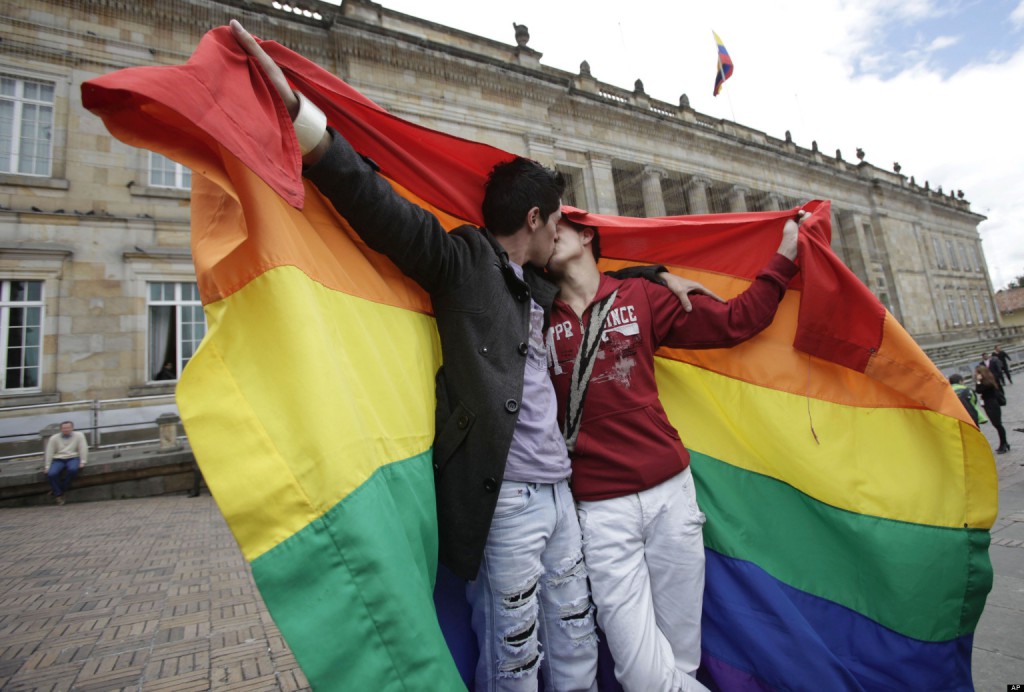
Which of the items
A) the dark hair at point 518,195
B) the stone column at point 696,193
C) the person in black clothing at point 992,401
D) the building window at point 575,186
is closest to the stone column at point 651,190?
the stone column at point 696,193

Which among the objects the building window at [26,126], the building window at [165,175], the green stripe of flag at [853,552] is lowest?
the green stripe of flag at [853,552]

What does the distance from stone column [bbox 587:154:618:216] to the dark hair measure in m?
17.6

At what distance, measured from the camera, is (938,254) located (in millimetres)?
37469

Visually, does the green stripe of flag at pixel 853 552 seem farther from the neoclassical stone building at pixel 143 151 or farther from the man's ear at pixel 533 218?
the neoclassical stone building at pixel 143 151

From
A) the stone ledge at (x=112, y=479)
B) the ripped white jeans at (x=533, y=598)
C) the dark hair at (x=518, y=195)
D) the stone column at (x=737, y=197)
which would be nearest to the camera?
the ripped white jeans at (x=533, y=598)

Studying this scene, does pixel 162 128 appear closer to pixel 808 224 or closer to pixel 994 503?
pixel 808 224

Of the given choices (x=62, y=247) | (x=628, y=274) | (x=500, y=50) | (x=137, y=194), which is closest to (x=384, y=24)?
(x=500, y=50)

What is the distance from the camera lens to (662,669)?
72.9 inches

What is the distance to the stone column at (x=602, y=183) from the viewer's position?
1919cm

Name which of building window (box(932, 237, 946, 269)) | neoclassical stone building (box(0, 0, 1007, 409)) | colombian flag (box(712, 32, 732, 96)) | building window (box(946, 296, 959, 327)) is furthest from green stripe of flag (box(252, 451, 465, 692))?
building window (box(932, 237, 946, 269))

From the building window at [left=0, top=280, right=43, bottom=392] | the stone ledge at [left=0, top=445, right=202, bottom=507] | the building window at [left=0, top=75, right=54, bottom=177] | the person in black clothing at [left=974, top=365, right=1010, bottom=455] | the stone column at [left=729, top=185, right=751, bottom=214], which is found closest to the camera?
the stone ledge at [left=0, top=445, right=202, bottom=507]

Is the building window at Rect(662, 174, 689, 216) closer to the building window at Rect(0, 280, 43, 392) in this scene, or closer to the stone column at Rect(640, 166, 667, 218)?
the stone column at Rect(640, 166, 667, 218)

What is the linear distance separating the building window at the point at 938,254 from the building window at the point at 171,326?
46.8m

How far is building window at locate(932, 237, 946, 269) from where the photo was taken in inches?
1462
